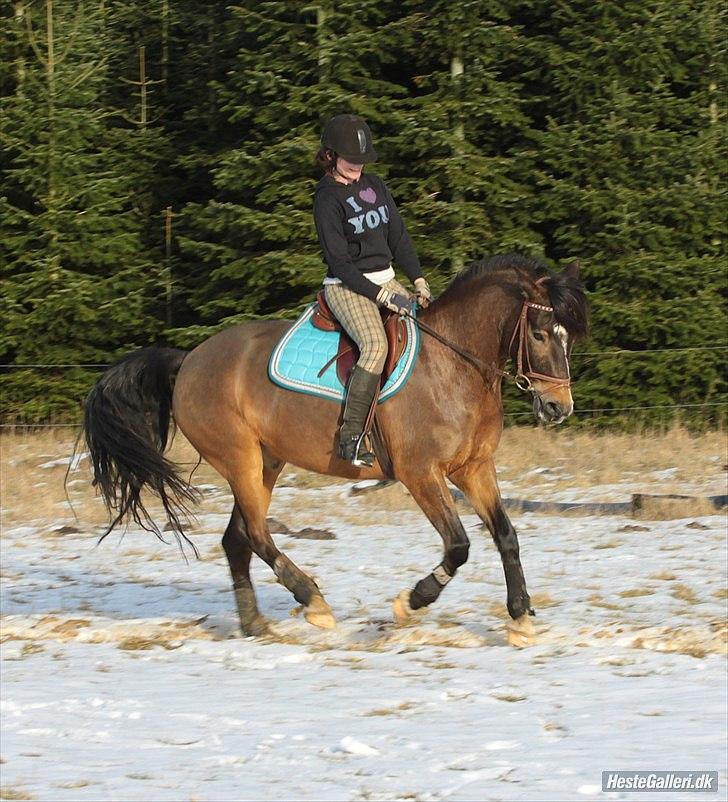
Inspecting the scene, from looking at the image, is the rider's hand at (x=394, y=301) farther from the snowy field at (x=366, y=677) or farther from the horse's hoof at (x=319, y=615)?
the snowy field at (x=366, y=677)

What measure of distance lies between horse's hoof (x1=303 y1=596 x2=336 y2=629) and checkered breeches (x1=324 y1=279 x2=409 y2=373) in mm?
1462

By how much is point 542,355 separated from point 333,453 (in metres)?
1.45

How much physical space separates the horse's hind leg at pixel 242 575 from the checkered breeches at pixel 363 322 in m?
1.52

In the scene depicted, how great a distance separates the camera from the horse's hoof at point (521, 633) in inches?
297

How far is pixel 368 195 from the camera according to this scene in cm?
785

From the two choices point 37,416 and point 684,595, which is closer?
point 684,595

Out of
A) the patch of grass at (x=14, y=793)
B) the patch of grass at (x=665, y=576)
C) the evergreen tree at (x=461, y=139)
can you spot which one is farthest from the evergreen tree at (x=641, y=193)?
the patch of grass at (x=14, y=793)

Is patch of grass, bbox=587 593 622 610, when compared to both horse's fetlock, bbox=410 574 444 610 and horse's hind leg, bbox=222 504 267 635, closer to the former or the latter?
horse's fetlock, bbox=410 574 444 610

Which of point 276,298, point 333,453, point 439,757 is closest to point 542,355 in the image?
point 333,453

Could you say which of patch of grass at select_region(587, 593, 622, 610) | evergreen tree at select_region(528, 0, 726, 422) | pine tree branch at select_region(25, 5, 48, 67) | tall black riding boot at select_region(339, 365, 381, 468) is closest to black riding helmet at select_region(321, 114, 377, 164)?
tall black riding boot at select_region(339, 365, 381, 468)

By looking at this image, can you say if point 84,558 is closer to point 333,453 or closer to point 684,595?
point 333,453

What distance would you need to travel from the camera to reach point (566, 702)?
20.8 feet

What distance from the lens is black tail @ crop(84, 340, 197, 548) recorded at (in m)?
8.75

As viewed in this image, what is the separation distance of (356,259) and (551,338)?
130cm
